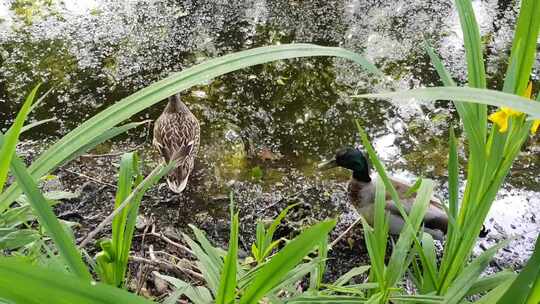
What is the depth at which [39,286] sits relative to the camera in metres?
0.54

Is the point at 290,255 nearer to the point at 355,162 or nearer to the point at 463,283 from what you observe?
the point at 463,283

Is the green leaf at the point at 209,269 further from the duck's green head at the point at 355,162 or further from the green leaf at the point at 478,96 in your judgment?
the duck's green head at the point at 355,162

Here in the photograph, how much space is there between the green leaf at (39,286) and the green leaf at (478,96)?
413mm

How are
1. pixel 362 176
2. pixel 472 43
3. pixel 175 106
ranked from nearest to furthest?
pixel 472 43, pixel 362 176, pixel 175 106


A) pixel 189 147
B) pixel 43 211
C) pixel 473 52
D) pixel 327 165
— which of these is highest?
pixel 189 147

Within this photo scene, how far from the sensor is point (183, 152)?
10.1ft

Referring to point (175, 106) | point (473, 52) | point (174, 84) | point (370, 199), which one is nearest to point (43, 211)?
point (174, 84)

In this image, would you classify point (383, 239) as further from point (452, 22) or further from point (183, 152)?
point (452, 22)

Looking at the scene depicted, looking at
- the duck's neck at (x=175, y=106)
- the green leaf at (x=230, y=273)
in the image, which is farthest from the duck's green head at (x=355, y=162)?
the green leaf at (x=230, y=273)

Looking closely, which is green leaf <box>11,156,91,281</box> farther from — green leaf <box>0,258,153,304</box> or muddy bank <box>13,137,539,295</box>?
muddy bank <box>13,137,539,295</box>

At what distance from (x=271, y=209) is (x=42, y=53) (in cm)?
231

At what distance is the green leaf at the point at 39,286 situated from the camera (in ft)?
1.72

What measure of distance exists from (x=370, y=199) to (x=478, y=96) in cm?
226

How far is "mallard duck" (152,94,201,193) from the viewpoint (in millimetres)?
3043
